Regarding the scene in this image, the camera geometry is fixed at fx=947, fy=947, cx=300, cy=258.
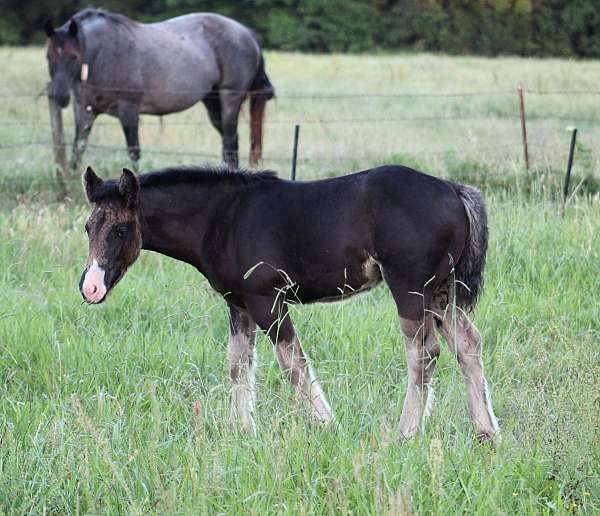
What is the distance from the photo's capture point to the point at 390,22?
40562 millimetres

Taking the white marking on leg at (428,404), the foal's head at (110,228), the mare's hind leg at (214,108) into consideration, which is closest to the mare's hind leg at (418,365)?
the white marking on leg at (428,404)

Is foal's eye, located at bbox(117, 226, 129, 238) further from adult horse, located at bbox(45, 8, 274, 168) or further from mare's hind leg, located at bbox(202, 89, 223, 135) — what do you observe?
mare's hind leg, located at bbox(202, 89, 223, 135)

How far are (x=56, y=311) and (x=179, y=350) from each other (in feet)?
4.02

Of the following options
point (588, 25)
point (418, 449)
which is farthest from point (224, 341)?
point (588, 25)

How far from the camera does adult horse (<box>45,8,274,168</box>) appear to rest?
11.4m

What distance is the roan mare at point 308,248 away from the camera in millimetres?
4602

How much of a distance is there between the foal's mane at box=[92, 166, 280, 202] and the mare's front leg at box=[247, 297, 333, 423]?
720 millimetres

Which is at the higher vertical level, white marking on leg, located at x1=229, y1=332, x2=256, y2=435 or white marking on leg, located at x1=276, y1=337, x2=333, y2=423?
white marking on leg, located at x1=276, y1=337, x2=333, y2=423

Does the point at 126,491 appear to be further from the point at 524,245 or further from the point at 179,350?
the point at 524,245

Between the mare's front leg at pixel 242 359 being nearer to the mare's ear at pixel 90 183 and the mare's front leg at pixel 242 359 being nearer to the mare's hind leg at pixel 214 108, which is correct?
the mare's ear at pixel 90 183

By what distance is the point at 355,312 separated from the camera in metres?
6.25

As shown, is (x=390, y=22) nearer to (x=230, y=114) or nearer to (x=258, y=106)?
→ (x=258, y=106)

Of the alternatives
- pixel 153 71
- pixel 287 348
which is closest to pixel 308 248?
pixel 287 348

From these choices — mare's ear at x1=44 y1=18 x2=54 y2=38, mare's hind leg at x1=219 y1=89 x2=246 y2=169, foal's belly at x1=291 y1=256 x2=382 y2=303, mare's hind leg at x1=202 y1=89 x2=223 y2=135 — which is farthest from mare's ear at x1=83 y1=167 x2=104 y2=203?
mare's hind leg at x1=202 y1=89 x2=223 y2=135
